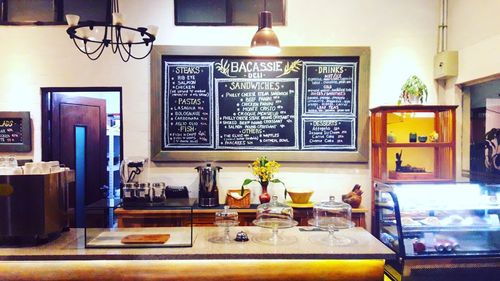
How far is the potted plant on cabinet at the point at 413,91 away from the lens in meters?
3.63

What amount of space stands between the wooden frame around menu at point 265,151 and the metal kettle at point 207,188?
Result: 0.99 feet

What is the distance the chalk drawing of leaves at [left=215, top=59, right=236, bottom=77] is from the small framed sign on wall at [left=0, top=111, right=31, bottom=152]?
2.05 meters

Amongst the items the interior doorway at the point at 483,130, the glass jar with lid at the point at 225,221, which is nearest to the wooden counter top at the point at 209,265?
the glass jar with lid at the point at 225,221

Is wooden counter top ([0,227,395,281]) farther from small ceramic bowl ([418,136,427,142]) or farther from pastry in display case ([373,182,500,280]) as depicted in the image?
small ceramic bowl ([418,136,427,142])

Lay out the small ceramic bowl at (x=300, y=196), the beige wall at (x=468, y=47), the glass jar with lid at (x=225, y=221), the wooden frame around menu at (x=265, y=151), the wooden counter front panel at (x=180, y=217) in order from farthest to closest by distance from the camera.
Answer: the wooden frame around menu at (x=265, y=151) < the small ceramic bowl at (x=300, y=196) < the wooden counter front panel at (x=180, y=217) < the beige wall at (x=468, y=47) < the glass jar with lid at (x=225, y=221)

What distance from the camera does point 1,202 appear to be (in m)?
2.26

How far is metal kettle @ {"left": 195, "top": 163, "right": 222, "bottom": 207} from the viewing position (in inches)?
143

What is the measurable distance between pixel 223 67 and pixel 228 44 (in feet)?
0.83

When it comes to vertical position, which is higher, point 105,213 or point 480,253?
point 105,213

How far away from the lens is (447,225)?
293 cm

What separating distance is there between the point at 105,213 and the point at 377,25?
10.6ft

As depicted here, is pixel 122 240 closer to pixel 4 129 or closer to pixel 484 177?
pixel 4 129

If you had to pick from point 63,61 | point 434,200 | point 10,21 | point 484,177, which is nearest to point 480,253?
point 434,200

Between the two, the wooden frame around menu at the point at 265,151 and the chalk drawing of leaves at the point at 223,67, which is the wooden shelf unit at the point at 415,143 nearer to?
the wooden frame around menu at the point at 265,151
